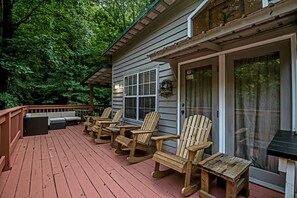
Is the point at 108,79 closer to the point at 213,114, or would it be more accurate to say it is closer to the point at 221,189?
the point at 213,114

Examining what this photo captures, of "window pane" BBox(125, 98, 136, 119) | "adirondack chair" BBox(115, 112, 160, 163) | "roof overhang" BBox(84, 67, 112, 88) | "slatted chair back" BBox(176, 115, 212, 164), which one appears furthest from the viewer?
"roof overhang" BBox(84, 67, 112, 88)

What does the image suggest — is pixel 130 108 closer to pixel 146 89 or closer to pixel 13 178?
pixel 146 89

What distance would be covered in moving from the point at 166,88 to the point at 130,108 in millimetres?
2131

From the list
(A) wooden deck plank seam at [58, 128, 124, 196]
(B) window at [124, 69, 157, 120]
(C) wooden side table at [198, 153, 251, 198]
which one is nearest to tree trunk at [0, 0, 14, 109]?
(A) wooden deck plank seam at [58, 128, 124, 196]

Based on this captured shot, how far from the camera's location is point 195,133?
102 inches

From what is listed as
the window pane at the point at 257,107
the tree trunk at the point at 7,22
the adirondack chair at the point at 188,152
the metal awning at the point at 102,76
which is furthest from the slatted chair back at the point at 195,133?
the tree trunk at the point at 7,22

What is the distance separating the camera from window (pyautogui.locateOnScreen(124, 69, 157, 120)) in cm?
447

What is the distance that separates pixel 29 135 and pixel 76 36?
4289 millimetres

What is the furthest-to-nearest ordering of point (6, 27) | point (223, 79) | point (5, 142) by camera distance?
Result: point (6, 27) → point (5, 142) → point (223, 79)

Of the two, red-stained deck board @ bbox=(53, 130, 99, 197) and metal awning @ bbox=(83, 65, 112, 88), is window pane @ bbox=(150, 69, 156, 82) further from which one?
metal awning @ bbox=(83, 65, 112, 88)

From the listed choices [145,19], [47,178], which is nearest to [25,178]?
[47,178]

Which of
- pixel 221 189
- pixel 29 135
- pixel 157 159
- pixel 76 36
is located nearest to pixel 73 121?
pixel 29 135

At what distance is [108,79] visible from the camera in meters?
8.61

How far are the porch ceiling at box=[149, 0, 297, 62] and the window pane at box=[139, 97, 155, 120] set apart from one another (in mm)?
1665
